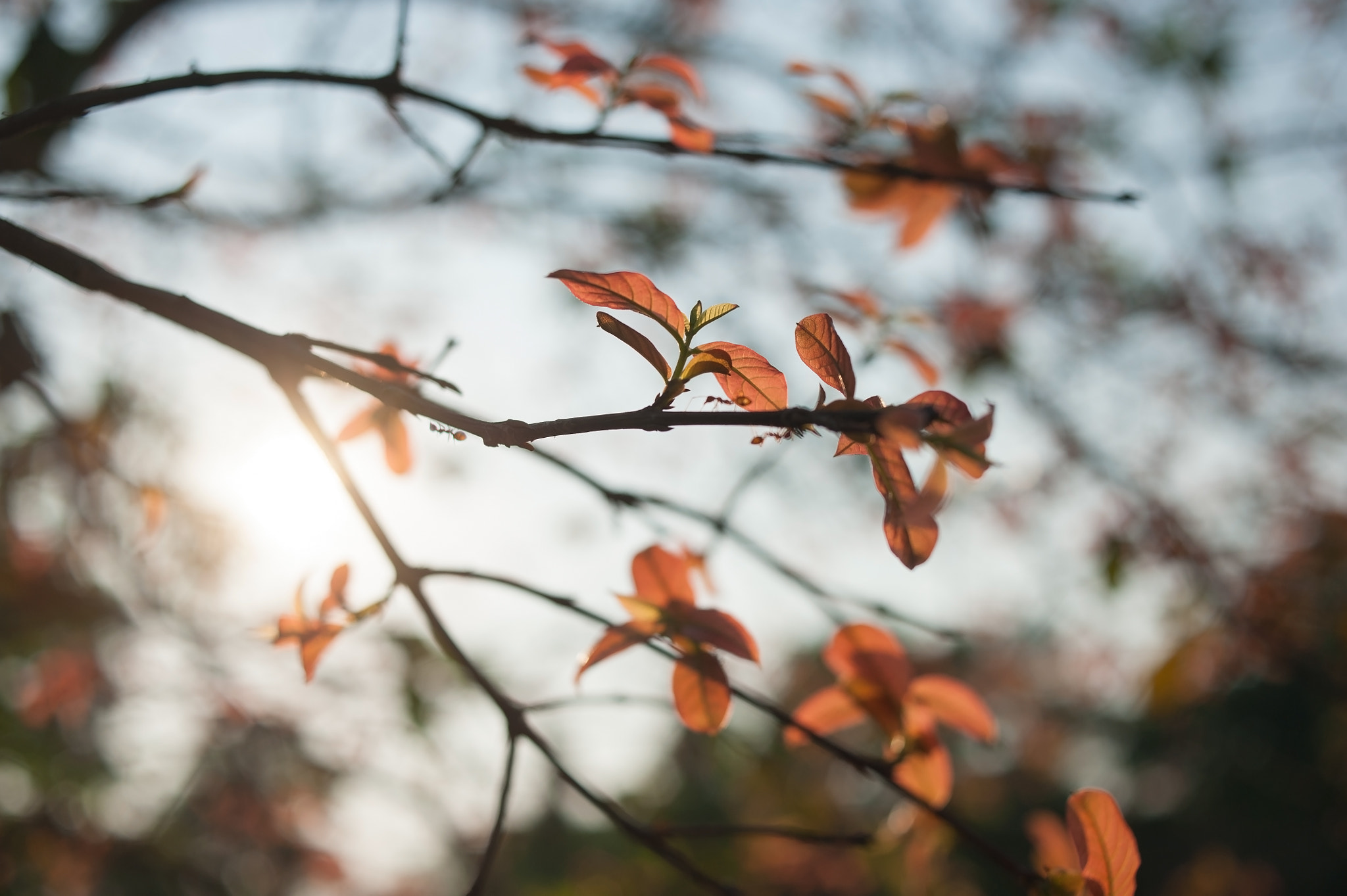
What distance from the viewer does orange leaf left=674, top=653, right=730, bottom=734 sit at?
593 mm

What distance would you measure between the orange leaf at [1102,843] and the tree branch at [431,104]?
530 millimetres

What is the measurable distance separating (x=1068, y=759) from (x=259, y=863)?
30.2 feet

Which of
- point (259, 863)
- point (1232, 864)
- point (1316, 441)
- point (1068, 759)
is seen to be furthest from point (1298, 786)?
point (259, 863)

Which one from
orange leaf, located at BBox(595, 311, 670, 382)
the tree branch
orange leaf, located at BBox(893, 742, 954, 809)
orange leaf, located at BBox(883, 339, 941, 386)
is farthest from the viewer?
orange leaf, located at BBox(883, 339, 941, 386)

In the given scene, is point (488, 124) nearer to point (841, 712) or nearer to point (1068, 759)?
point (841, 712)

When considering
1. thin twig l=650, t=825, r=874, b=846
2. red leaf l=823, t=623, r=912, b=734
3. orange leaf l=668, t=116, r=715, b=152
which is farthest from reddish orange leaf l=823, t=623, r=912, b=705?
orange leaf l=668, t=116, r=715, b=152

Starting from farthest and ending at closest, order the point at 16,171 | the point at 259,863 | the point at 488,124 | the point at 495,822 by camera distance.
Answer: the point at 259,863 < the point at 16,171 < the point at 488,124 < the point at 495,822

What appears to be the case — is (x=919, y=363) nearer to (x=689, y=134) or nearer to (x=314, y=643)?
(x=689, y=134)

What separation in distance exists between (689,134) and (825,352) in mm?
437

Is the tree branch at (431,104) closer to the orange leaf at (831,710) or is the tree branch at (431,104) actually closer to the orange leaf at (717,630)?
the orange leaf at (717,630)

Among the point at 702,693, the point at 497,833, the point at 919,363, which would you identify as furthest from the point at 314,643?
the point at 919,363

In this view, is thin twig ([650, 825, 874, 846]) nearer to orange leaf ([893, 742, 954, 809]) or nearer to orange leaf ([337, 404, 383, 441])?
orange leaf ([893, 742, 954, 809])

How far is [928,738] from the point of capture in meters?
0.79

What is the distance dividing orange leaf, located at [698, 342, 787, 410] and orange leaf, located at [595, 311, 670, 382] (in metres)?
0.04
